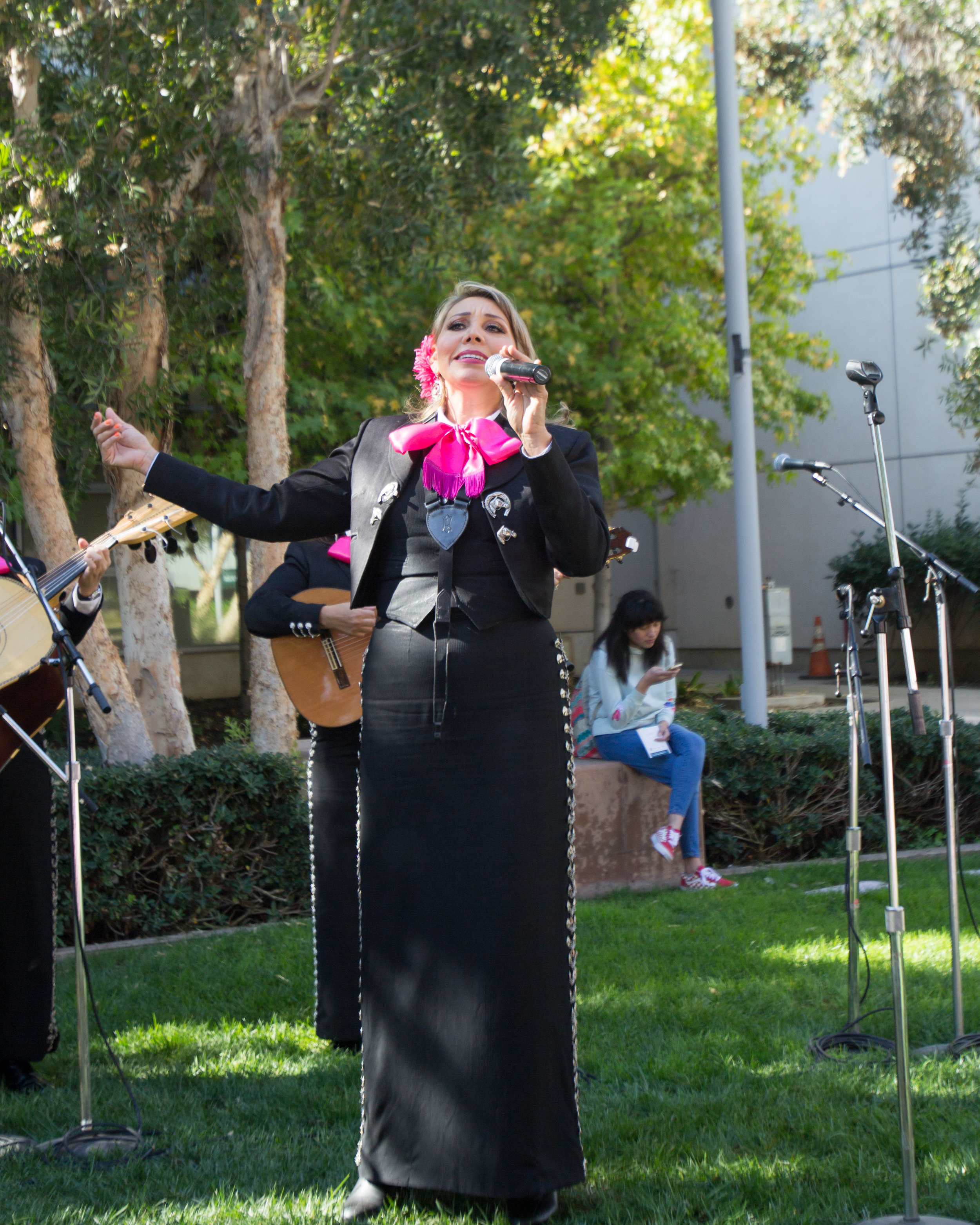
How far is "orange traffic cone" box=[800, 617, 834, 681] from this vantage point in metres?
22.2

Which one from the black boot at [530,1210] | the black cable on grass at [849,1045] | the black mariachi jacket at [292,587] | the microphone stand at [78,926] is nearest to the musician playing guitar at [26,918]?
the microphone stand at [78,926]

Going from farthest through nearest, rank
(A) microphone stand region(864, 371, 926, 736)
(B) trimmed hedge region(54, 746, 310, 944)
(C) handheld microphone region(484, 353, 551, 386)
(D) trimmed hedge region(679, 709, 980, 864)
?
1. (D) trimmed hedge region(679, 709, 980, 864)
2. (B) trimmed hedge region(54, 746, 310, 944)
3. (A) microphone stand region(864, 371, 926, 736)
4. (C) handheld microphone region(484, 353, 551, 386)

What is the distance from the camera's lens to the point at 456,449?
324cm

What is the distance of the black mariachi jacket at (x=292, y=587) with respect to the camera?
15.9ft

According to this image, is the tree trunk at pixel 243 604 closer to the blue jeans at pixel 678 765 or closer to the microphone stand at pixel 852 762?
the blue jeans at pixel 678 765

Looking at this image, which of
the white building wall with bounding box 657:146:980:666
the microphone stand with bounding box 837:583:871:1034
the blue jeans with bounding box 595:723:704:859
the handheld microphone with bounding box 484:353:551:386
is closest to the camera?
the handheld microphone with bounding box 484:353:551:386

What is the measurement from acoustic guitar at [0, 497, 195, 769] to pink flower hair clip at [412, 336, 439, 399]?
876mm

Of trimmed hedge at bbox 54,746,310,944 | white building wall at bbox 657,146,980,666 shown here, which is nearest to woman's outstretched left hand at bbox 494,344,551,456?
trimmed hedge at bbox 54,746,310,944

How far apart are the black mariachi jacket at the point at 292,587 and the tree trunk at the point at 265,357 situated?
3133 millimetres

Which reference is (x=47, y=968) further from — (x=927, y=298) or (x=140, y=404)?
(x=927, y=298)

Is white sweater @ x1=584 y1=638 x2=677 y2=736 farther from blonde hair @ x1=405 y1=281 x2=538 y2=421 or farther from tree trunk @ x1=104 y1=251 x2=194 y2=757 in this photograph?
blonde hair @ x1=405 y1=281 x2=538 y2=421

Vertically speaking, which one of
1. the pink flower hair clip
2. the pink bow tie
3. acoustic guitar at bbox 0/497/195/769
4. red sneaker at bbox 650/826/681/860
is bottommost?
red sneaker at bbox 650/826/681/860

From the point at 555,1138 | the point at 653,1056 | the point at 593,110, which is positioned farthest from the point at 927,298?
the point at 555,1138

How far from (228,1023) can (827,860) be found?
446 centimetres
